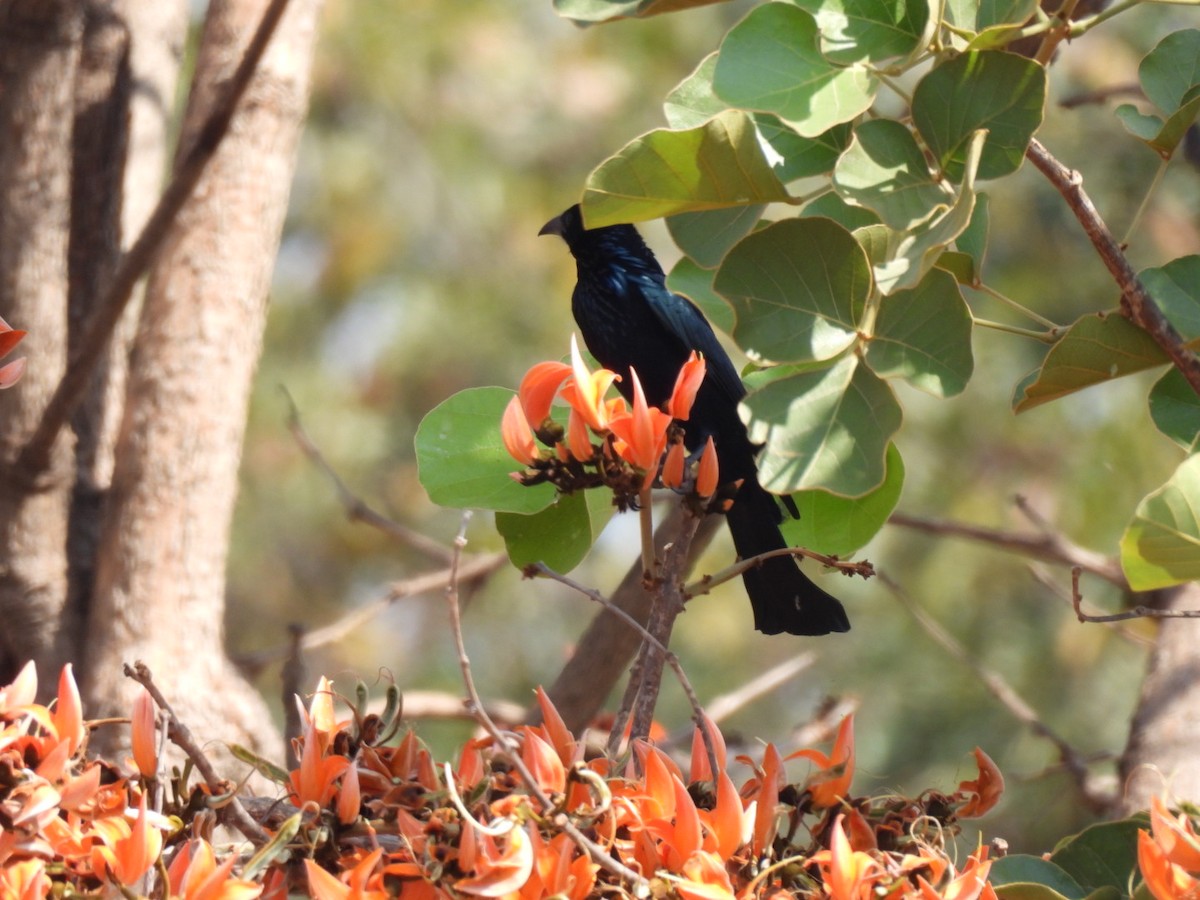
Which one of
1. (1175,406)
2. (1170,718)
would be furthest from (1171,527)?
(1170,718)

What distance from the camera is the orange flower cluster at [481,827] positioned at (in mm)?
745

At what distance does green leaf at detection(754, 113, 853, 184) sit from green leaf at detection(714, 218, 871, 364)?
13 centimetres

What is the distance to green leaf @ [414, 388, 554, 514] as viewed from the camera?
111 centimetres

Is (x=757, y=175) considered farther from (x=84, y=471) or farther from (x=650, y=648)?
(x=84, y=471)

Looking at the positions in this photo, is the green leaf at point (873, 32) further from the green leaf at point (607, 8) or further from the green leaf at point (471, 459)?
the green leaf at point (471, 459)

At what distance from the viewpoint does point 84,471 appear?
1.92m

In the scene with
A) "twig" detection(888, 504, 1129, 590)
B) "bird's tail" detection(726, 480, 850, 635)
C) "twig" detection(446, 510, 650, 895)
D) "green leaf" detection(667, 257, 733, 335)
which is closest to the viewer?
"twig" detection(446, 510, 650, 895)

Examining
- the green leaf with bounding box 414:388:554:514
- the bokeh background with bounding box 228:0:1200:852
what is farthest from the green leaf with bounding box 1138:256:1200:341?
A: the bokeh background with bounding box 228:0:1200:852

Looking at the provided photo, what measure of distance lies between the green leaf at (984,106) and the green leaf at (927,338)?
10cm

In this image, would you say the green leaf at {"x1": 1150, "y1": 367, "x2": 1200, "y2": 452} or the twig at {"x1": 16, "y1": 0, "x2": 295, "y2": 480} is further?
the twig at {"x1": 16, "y1": 0, "x2": 295, "y2": 480}

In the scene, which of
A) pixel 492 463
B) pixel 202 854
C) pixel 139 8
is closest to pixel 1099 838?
pixel 492 463

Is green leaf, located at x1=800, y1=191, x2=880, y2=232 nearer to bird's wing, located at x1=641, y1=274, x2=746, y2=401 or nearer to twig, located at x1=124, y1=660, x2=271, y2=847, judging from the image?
twig, located at x1=124, y1=660, x2=271, y2=847

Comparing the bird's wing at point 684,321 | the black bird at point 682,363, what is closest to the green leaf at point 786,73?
the black bird at point 682,363

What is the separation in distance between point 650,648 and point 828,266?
30cm
